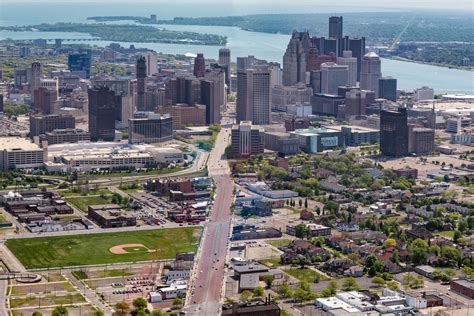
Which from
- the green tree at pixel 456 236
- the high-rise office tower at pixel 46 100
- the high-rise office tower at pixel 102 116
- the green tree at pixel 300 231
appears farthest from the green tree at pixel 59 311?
the high-rise office tower at pixel 46 100

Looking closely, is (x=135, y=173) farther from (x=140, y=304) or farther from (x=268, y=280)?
(x=140, y=304)

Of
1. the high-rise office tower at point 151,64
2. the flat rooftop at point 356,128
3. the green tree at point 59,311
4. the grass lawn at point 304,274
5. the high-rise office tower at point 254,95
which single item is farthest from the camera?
the high-rise office tower at point 151,64

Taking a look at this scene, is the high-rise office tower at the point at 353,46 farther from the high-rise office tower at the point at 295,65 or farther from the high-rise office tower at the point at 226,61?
the high-rise office tower at the point at 226,61

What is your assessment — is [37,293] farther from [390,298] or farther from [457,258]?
[457,258]

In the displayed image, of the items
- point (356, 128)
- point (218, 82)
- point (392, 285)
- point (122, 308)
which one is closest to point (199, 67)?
point (218, 82)

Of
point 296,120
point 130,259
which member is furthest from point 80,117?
point 130,259

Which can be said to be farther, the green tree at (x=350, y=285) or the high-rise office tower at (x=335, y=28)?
the high-rise office tower at (x=335, y=28)
